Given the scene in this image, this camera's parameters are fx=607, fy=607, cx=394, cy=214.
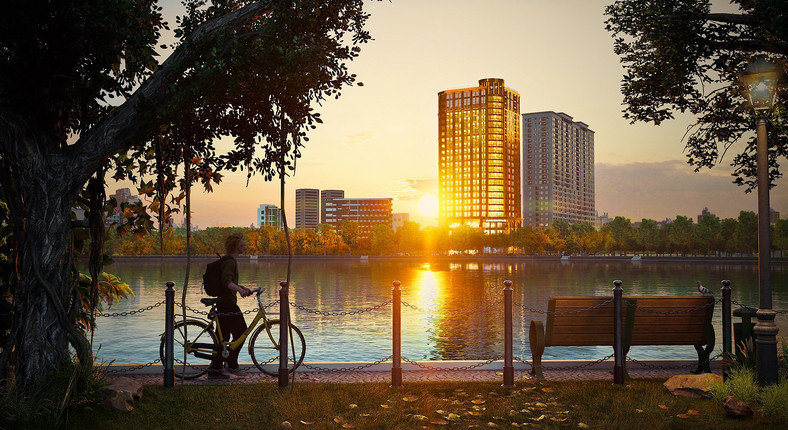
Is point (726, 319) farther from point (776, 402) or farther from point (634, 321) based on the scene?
point (776, 402)

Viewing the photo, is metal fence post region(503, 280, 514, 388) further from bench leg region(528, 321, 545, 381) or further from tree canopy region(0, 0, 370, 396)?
tree canopy region(0, 0, 370, 396)

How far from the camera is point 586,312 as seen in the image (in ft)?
31.9

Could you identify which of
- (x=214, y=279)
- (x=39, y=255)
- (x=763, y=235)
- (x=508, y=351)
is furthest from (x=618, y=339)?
(x=39, y=255)

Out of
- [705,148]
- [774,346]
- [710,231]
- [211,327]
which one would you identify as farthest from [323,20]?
[710,231]

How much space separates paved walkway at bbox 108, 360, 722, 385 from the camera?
980cm

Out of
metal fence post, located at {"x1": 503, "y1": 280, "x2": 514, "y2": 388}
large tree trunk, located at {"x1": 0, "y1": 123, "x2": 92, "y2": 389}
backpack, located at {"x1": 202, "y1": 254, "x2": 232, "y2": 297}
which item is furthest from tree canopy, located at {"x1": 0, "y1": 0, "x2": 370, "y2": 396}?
metal fence post, located at {"x1": 503, "y1": 280, "x2": 514, "y2": 388}

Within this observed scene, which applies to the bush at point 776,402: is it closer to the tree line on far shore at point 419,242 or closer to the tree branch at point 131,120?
the tree branch at point 131,120

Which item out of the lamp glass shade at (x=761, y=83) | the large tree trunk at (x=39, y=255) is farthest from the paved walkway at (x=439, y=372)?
the lamp glass shade at (x=761, y=83)

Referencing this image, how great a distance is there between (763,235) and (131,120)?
926 cm

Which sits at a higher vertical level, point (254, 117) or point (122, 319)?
point (254, 117)

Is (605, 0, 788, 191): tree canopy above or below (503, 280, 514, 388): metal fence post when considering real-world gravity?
above

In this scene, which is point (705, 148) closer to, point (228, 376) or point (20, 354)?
point (228, 376)

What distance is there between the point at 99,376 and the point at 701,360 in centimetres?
944

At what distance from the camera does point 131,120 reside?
8.64 metres
